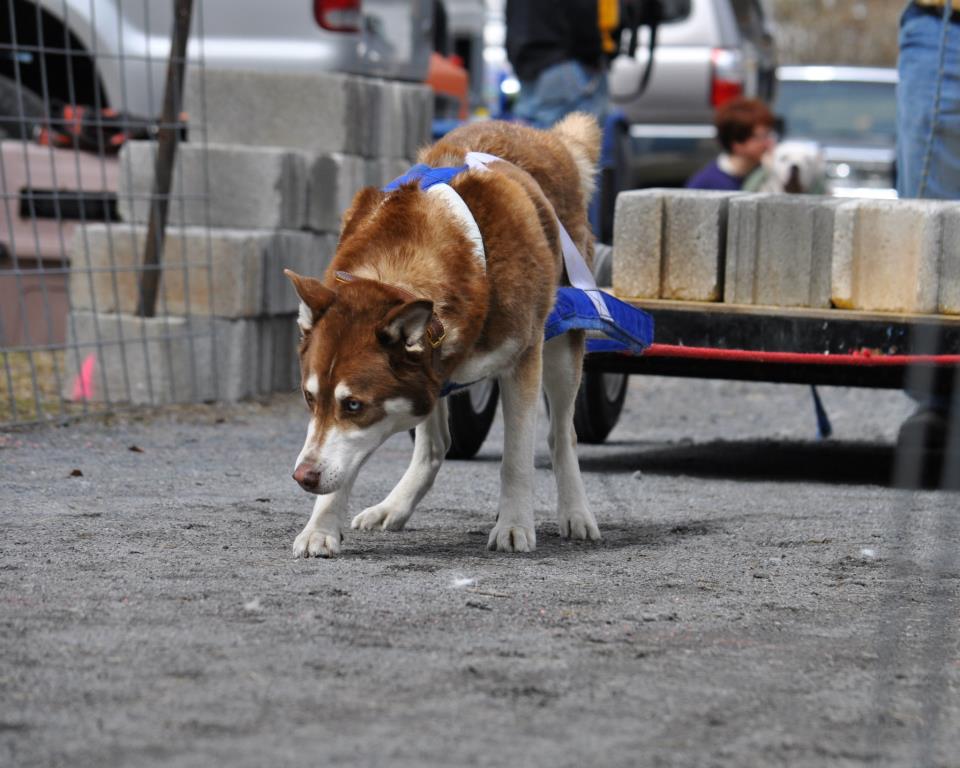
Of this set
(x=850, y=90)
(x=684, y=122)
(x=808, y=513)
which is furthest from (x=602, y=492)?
(x=850, y=90)

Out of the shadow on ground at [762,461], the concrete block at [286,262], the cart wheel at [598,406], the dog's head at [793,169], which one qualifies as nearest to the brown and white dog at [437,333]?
the shadow on ground at [762,461]

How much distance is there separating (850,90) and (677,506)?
47.4 ft

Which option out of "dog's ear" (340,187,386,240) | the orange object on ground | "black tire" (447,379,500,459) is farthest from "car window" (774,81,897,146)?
"dog's ear" (340,187,386,240)

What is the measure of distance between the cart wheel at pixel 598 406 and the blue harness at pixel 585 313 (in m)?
1.51

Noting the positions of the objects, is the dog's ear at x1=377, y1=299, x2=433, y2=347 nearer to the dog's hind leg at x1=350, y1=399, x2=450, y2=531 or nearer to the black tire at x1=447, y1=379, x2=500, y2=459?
the dog's hind leg at x1=350, y1=399, x2=450, y2=531

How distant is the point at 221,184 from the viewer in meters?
7.77

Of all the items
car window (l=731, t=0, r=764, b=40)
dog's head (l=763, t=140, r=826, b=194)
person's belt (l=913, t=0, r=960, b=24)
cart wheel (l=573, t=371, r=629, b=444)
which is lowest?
cart wheel (l=573, t=371, r=629, b=444)

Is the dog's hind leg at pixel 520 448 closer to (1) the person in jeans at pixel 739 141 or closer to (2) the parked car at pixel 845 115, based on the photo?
(1) the person in jeans at pixel 739 141

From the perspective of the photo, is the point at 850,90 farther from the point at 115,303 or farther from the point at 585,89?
the point at 115,303

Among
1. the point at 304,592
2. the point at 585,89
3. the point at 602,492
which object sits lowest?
the point at 602,492

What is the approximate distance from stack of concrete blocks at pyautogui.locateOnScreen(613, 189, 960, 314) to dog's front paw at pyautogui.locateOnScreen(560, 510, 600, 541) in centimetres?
154

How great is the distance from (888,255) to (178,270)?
11.0 feet

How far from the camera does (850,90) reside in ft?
61.8

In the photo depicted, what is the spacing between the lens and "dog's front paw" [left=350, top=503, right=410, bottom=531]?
4.72m
